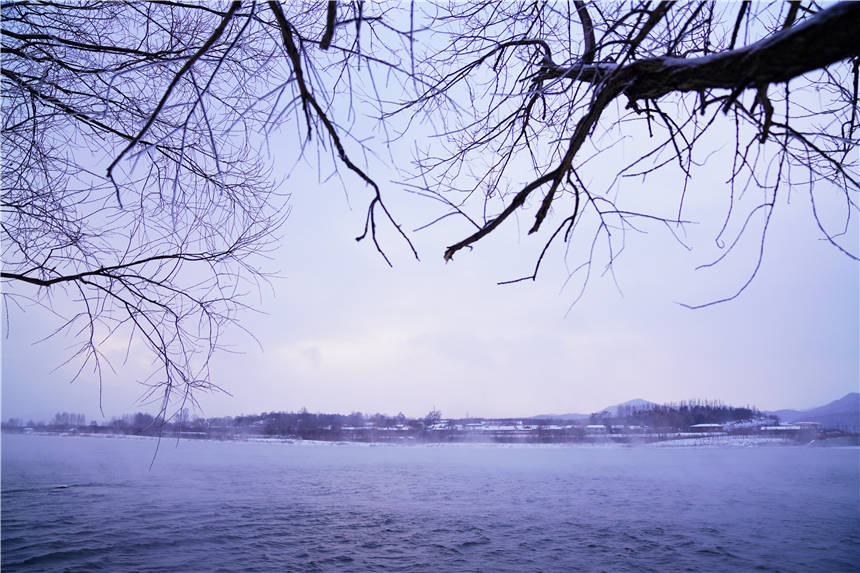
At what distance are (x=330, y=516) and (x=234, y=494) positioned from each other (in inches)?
164

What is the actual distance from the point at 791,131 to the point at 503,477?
18.8 metres

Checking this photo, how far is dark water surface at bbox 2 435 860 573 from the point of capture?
25.9 ft

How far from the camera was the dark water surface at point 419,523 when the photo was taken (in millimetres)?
7891

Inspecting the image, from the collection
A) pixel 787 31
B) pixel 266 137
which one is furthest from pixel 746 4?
pixel 266 137

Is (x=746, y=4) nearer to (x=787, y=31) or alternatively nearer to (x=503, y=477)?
(x=787, y=31)

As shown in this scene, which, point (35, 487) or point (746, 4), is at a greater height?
point (746, 4)

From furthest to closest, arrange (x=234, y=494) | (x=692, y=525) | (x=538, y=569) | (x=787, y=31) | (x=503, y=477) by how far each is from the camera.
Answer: (x=503, y=477), (x=234, y=494), (x=692, y=525), (x=538, y=569), (x=787, y=31)

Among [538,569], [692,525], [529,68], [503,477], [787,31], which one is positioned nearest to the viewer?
[787,31]

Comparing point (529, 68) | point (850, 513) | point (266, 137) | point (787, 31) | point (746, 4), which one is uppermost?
point (529, 68)

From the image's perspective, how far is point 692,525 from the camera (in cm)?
1098

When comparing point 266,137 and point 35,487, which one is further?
point 35,487

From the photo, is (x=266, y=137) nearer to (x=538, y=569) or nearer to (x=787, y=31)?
(x=787, y=31)

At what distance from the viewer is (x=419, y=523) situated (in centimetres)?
1052

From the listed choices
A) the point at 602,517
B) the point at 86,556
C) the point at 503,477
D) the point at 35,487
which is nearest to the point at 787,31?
the point at 86,556
